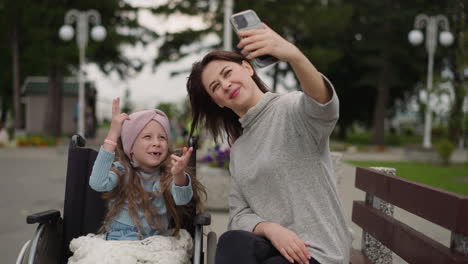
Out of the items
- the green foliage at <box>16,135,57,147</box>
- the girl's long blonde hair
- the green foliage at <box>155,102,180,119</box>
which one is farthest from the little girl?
the green foliage at <box>155,102,180,119</box>

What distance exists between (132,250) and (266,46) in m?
1.34

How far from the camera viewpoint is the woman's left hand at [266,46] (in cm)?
209

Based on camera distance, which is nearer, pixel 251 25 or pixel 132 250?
pixel 251 25

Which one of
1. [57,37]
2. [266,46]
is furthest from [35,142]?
[266,46]

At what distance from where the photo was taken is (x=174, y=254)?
9.62 ft

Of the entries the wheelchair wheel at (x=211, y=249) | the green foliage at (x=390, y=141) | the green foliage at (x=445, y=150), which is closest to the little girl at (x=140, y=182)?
the wheelchair wheel at (x=211, y=249)

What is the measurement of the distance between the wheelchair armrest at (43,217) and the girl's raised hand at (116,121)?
57 cm

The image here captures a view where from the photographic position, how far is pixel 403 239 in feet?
9.29

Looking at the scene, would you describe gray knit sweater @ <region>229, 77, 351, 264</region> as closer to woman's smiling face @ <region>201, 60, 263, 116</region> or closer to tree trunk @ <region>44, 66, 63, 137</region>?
woman's smiling face @ <region>201, 60, 263, 116</region>

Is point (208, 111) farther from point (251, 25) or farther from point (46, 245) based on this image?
point (46, 245)

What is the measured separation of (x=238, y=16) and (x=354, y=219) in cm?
226

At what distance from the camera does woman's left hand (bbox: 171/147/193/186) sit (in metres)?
2.71

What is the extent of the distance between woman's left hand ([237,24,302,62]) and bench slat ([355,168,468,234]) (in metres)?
0.84

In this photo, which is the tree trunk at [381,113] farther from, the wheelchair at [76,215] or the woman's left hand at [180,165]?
the woman's left hand at [180,165]
